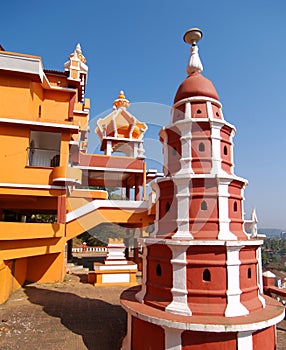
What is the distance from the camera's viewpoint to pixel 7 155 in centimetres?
1515

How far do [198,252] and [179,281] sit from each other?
982 millimetres

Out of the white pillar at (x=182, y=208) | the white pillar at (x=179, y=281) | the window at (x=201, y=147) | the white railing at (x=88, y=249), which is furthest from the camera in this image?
the white railing at (x=88, y=249)

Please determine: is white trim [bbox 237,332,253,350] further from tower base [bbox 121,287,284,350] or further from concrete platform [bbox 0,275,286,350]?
concrete platform [bbox 0,275,286,350]

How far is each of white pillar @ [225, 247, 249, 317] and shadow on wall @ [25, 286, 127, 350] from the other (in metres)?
3.95

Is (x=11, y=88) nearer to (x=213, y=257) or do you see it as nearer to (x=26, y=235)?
(x=26, y=235)

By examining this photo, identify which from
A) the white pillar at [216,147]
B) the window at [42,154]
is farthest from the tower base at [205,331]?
the window at [42,154]

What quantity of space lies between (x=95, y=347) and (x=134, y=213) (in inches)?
442

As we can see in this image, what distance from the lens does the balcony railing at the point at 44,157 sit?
55.1ft

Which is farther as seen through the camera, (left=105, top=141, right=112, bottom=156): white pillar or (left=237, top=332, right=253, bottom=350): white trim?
(left=105, top=141, right=112, bottom=156): white pillar

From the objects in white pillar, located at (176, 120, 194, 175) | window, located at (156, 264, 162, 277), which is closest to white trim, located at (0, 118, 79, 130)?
white pillar, located at (176, 120, 194, 175)

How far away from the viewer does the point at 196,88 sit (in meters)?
9.84

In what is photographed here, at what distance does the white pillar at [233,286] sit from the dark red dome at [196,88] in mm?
5189

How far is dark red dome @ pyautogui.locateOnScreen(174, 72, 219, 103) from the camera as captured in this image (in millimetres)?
9828

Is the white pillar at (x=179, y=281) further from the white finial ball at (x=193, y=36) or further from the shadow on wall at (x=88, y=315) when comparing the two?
the white finial ball at (x=193, y=36)
